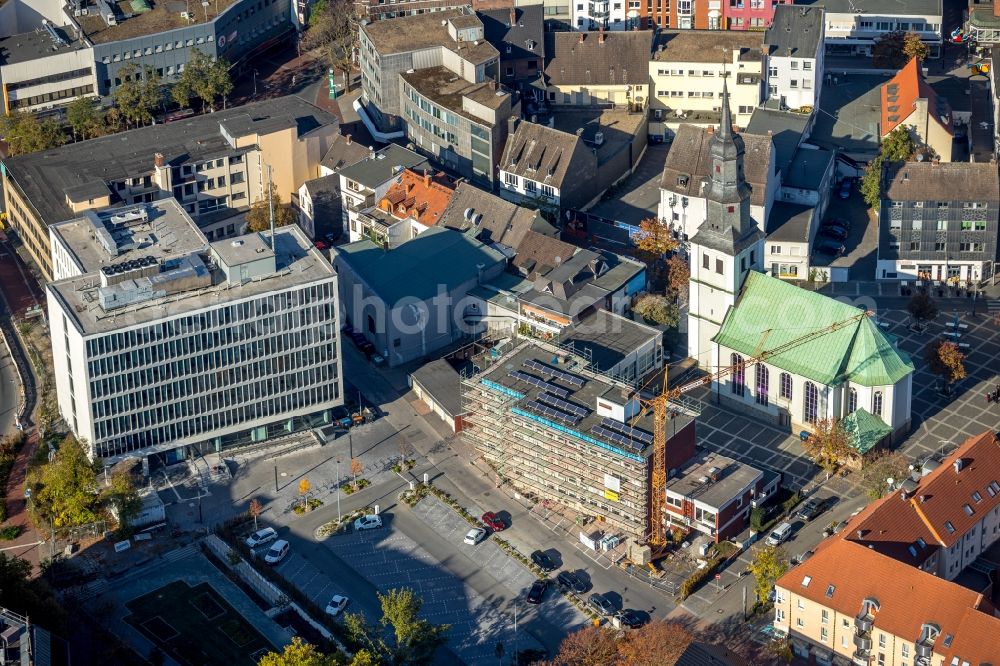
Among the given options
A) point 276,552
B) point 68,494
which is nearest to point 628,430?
point 276,552

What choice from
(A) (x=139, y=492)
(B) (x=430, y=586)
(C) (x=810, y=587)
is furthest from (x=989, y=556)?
(A) (x=139, y=492)

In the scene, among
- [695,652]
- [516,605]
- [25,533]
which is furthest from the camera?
[25,533]

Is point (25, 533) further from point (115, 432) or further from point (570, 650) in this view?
point (570, 650)

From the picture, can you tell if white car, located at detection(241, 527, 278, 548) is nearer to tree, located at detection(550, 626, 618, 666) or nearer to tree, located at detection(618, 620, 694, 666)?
tree, located at detection(550, 626, 618, 666)

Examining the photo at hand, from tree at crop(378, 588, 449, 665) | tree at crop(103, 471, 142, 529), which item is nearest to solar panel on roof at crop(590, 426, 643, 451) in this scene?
tree at crop(378, 588, 449, 665)

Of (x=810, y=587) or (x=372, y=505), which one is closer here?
(x=810, y=587)
